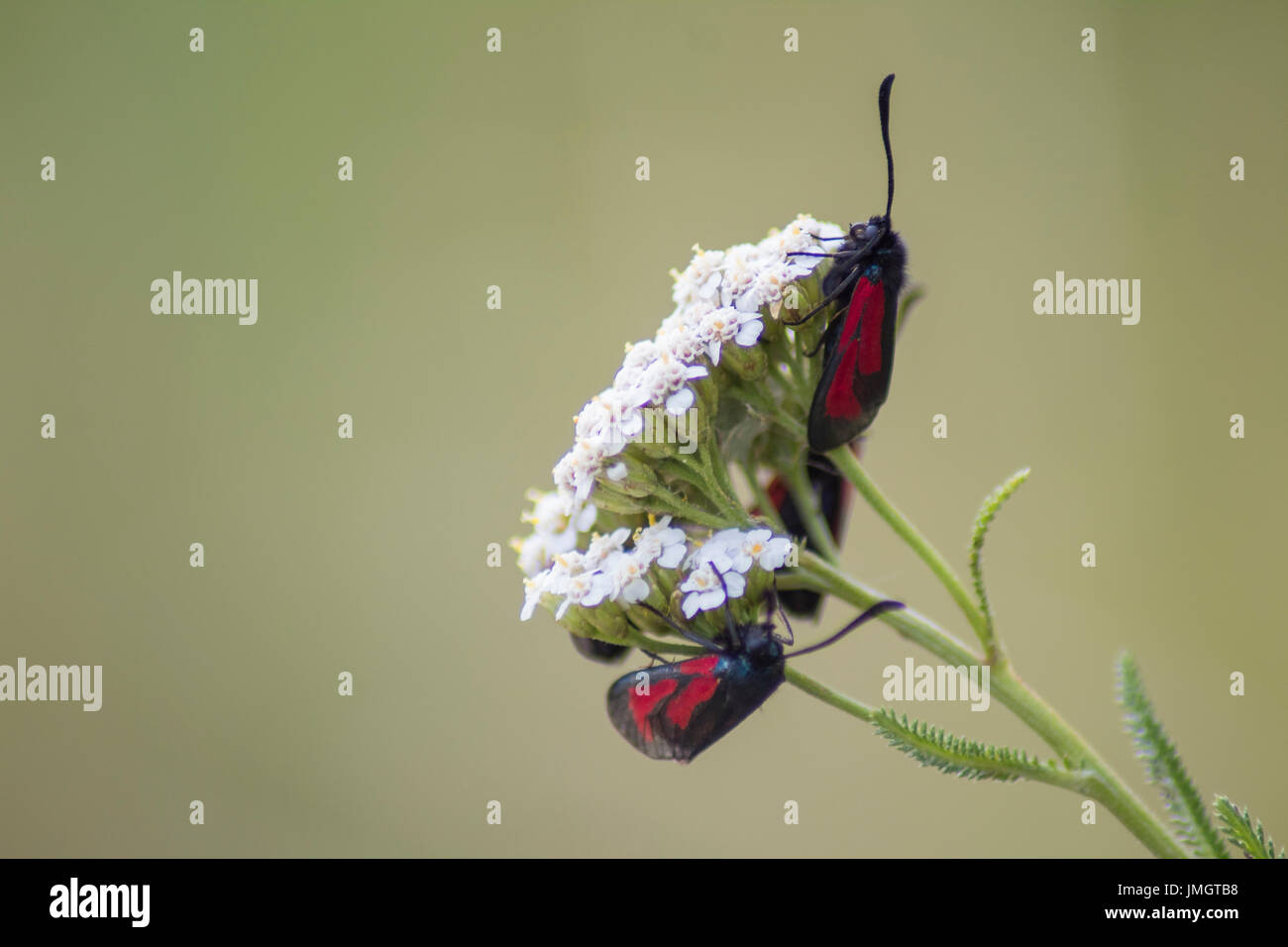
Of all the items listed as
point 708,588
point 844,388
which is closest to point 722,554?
point 708,588

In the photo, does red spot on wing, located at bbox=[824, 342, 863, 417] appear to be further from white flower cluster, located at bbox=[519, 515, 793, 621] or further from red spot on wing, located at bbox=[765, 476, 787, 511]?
red spot on wing, located at bbox=[765, 476, 787, 511]

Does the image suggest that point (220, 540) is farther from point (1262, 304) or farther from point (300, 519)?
point (1262, 304)

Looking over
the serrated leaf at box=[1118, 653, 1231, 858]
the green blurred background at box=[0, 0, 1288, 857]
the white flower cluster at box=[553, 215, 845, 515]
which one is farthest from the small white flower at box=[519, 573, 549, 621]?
the green blurred background at box=[0, 0, 1288, 857]

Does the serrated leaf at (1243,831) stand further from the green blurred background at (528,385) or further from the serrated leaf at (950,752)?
the green blurred background at (528,385)

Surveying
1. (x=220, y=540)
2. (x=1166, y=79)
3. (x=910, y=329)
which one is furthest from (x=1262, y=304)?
(x=220, y=540)

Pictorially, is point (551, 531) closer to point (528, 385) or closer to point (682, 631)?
point (682, 631)

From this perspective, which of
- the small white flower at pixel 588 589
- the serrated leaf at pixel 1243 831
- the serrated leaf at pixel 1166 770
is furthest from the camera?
the small white flower at pixel 588 589

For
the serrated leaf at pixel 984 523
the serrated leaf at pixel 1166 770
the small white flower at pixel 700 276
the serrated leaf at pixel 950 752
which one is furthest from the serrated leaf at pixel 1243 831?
the small white flower at pixel 700 276
